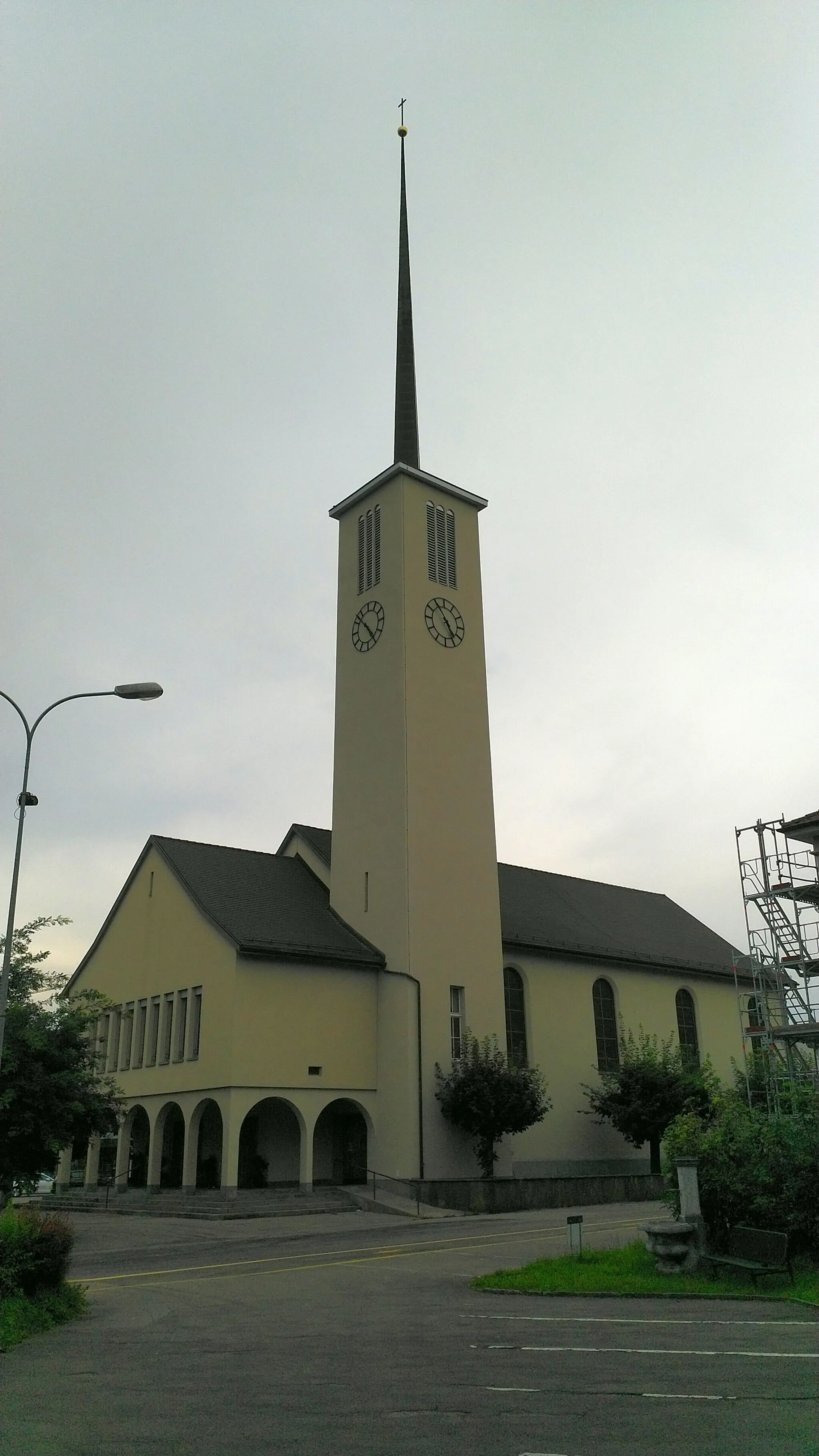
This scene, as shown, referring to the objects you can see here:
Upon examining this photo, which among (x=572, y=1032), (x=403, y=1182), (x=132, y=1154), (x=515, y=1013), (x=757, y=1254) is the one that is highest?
(x=515, y=1013)

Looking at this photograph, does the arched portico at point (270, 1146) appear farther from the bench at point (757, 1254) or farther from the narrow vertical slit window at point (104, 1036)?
the bench at point (757, 1254)

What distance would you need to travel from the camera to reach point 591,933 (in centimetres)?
4128

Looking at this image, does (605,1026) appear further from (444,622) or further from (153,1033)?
(153,1033)

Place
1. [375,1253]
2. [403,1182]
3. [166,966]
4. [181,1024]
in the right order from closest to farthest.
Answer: [375,1253] < [403,1182] < [181,1024] < [166,966]

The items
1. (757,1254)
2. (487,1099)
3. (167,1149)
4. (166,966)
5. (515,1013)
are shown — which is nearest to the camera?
(757,1254)

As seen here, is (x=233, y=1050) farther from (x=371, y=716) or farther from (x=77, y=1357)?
(x=77, y=1357)

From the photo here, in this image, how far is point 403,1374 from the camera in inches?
359

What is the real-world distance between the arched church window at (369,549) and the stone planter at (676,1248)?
986 inches

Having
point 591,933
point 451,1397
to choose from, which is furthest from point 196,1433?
point 591,933

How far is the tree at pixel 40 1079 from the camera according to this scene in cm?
2142

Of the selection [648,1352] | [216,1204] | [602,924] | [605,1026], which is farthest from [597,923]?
[648,1352]

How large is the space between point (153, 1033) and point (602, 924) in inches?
717

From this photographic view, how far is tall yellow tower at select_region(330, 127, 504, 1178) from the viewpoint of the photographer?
31.1 metres

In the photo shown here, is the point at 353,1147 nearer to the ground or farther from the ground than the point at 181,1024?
nearer to the ground
